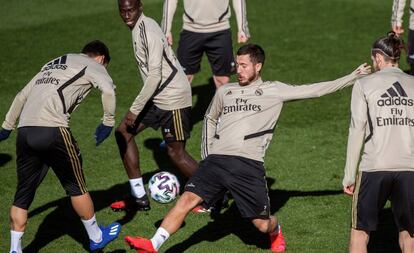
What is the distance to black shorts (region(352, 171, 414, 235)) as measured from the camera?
8.10m

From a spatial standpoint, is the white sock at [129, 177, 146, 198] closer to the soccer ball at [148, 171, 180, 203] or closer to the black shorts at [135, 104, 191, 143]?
the soccer ball at [148, 171, 180, 203]

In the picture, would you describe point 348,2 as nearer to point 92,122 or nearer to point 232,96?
point 92,122

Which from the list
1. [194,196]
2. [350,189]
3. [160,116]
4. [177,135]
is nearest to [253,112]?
[194,196]

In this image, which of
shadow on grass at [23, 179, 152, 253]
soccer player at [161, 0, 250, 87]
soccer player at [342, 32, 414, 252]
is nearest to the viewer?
soccer player at [342, 32, 414, 252]

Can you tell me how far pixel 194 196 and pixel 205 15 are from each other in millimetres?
5141

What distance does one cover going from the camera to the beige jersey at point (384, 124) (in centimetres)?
810

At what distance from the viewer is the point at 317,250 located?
9594 millimetres

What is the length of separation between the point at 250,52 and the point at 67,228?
3.12 meters

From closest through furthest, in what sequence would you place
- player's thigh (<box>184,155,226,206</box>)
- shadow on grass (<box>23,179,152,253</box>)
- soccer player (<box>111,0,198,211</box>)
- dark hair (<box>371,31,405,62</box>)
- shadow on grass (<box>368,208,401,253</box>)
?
dark hair (<box>371,31,405,62</box>), player's thigh (<box>184,155,226,206</box>), shadow on grass (<box>368,208,401,253</box>), shadow on grass (<box>23,179,152,253</box>), soccer player (<box>111,0,198,211</box>)

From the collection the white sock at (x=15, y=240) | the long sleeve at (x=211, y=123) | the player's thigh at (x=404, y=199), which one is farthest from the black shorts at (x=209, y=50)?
the player's thigh at (x=404, y=199)

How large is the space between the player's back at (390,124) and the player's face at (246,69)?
1.57 meters

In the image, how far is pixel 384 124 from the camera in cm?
810

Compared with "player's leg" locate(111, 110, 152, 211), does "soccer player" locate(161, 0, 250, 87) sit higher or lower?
higher

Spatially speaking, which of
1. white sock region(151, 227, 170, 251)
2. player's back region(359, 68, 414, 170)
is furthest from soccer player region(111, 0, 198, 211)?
player's back region(359, 68, 414, 170)
